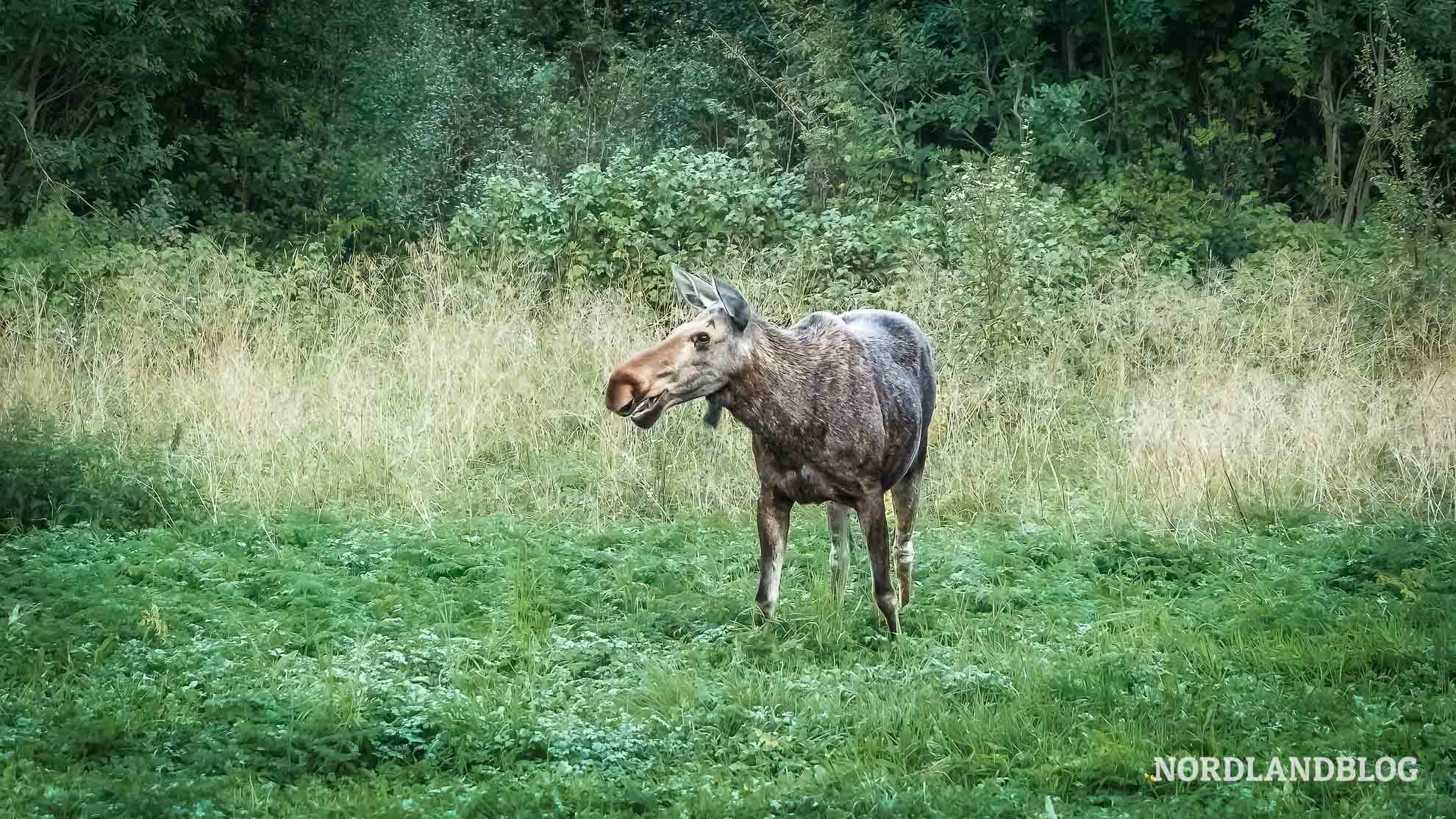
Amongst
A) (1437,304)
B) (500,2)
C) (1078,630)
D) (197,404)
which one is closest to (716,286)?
(1078,630)

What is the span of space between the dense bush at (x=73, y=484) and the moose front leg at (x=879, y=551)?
4684 mm

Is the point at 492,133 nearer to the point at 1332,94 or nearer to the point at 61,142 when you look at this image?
the point at 61,142

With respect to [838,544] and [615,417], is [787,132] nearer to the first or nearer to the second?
[615,417]

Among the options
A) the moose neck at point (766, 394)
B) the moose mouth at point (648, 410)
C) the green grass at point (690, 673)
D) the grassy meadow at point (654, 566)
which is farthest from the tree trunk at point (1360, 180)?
the moose mouth at point (648, 410)

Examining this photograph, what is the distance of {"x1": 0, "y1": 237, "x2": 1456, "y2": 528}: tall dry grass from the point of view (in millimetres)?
9977

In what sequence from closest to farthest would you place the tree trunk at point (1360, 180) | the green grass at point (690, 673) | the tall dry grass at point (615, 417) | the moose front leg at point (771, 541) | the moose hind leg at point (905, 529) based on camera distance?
the green grass at point (690, 673)
the moose front leg at point (771, 541)
the moose hind leg at point (905, 529)
the tall dry grass at point (615, 417)
the tree trunk at point (1360, 180)

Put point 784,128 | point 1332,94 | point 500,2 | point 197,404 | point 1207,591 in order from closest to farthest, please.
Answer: point 1207,591, point 197,404, point 1332,94, point 784,128, point 500,2

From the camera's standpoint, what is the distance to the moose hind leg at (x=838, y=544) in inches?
317

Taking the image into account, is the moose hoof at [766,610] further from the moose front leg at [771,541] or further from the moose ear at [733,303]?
the moose ear at [733,303]

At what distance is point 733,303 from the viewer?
23.5 ft

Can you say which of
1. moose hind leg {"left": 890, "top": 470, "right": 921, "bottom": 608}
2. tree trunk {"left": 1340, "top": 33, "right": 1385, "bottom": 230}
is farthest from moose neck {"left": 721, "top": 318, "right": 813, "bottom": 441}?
tree trunk {"left": 1340, "top": 33, "right": 1385, "bottom": 230}

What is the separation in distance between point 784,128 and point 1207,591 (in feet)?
44.9

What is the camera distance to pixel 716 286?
7094mm

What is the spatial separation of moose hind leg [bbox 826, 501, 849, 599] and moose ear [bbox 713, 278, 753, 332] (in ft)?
4.47
